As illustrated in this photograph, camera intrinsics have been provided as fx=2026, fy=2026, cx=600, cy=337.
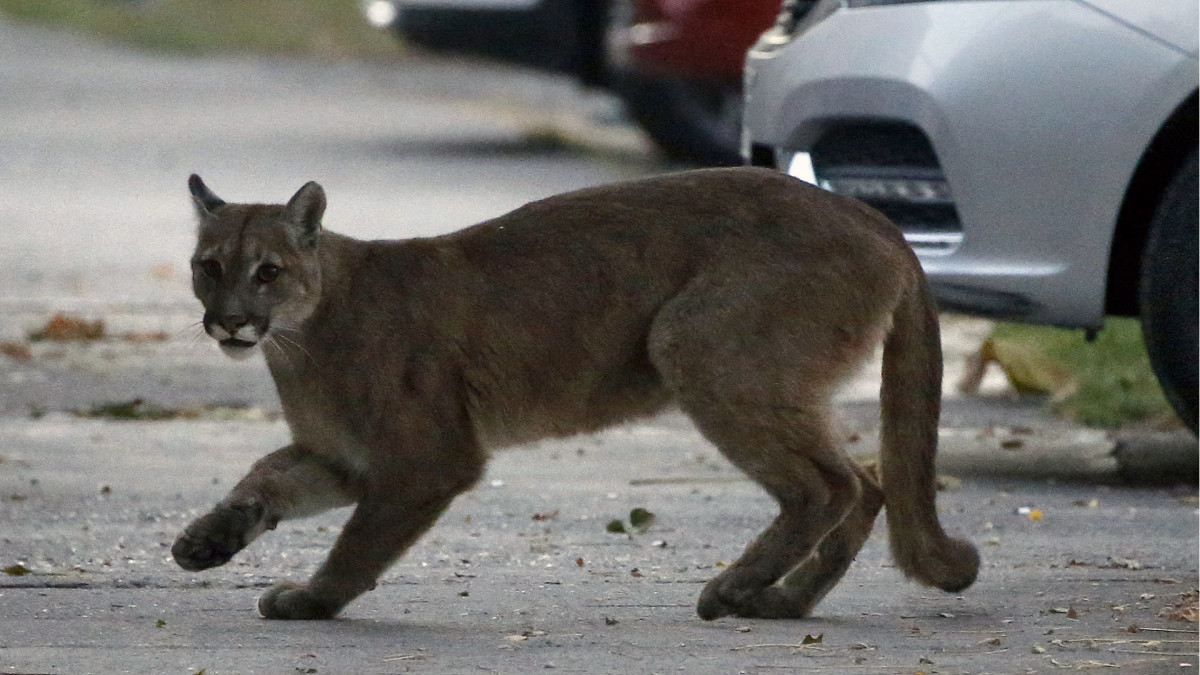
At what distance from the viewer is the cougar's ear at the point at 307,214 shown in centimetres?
470

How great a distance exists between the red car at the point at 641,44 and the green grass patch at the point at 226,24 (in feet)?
32.4

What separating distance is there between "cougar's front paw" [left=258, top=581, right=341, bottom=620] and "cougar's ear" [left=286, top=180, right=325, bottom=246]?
809 mm

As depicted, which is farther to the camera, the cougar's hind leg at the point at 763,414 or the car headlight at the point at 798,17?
the car headlight at the point at 798,17

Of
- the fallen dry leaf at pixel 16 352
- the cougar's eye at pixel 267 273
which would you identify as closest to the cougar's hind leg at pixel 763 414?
the cougar's eye at pixel 267 273

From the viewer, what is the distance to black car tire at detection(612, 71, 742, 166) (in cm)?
1294

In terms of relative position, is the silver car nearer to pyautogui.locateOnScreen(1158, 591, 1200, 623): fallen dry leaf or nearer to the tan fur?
pyautogui.locateOnScreen(1158, 591, 1200, 623): fallen dry leaf

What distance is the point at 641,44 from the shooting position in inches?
506

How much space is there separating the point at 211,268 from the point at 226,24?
2466 centimetres

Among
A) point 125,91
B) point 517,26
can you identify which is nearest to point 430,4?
point 517,26

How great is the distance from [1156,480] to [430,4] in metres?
10.3

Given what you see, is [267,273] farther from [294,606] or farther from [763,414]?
[763,414]

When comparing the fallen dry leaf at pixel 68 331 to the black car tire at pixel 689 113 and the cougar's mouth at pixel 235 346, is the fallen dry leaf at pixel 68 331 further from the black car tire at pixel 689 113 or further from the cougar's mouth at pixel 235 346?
the black car tire at pixel 689 113

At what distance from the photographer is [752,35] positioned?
1225cm

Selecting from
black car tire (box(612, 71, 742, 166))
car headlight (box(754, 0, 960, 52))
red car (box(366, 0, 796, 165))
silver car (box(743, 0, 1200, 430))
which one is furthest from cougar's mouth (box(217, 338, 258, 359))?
black car tire (box(612, 71, 742, 166))
